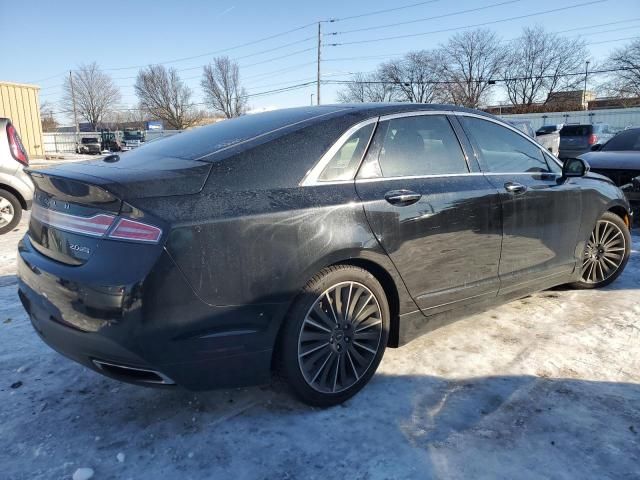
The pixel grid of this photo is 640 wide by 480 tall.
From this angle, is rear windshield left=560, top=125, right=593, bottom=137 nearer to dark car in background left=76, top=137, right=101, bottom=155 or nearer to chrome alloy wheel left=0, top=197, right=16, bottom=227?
chrome alloy wheel left=0, top=197, right=16, bottom=227

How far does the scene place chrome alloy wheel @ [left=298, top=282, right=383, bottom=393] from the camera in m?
2.54

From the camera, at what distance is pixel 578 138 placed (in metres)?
20.5

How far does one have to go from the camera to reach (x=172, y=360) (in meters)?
2.19

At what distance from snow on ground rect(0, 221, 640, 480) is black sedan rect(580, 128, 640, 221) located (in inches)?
181

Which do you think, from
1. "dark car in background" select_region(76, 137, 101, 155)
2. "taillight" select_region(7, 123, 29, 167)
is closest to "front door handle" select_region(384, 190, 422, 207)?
"taillight" select_region(7, 123, 29, 167)

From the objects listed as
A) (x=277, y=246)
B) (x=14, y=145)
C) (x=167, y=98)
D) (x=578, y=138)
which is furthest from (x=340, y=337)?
(x=167, y=98)

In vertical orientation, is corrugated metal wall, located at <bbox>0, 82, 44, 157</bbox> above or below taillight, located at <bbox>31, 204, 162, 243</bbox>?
above

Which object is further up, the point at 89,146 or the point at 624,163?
the point at 624,163

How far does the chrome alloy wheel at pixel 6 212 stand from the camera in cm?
739

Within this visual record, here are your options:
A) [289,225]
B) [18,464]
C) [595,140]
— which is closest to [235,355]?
[289,225]

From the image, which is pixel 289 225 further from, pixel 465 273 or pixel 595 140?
pixel 595 140

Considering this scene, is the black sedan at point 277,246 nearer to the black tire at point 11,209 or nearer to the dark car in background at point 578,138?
the black tire at point 11,209

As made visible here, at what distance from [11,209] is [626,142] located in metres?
10.0

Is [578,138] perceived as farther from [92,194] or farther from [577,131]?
[92,194]
